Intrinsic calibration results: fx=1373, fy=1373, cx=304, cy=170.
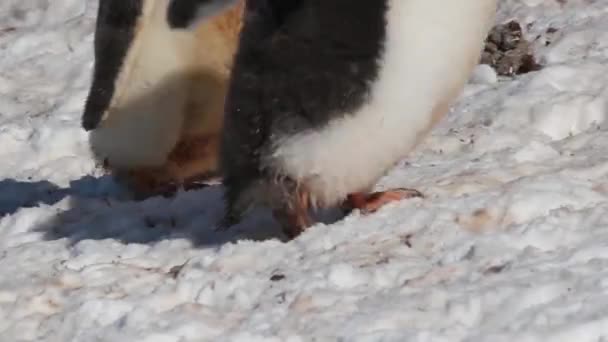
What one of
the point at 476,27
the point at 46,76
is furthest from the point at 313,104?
the point at 46,76

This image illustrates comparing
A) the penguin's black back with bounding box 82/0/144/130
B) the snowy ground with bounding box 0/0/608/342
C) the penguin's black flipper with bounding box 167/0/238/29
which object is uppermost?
the penguin's black flipper with bounding box 167/0/238/29

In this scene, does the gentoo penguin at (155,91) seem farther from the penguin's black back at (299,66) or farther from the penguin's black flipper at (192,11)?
the penguin's black back at (299,66)

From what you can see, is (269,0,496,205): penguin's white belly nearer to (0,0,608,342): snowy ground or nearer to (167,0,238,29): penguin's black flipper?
(0,0,608,342): snowy ground

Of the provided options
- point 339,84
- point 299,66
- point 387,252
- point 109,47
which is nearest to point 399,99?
point 339,84

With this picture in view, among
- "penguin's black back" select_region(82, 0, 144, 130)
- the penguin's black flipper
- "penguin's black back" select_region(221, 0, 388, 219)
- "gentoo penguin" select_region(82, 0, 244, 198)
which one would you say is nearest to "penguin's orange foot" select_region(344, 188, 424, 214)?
"penguin's black back" select_region(221, 0, 388, 219)

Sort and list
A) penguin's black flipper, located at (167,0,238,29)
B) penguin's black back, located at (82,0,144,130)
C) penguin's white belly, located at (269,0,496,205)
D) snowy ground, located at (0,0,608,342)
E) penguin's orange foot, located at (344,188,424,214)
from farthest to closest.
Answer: penguin's black back, located at (82,0,144,130) < penguin's orange foot, located at (344,188,424,214) < penguin's black flipper, located at (167,0,238,29) < penguin's white belly, located at (269,0,496,205) < snowy ground, located at (0,0,608,342)

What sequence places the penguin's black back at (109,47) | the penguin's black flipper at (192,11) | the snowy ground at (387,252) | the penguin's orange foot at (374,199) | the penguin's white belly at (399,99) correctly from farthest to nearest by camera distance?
the penguin's black back at (109,47) < the penguin's orange foot at (374,199) < the penguin's black flipper at (192,11) < the penguin's white belly at (399,99) < the snowy ground at (387,252)

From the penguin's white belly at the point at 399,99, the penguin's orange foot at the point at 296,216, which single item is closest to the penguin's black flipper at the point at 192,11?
the penguin's white belly at the point at 399,99
